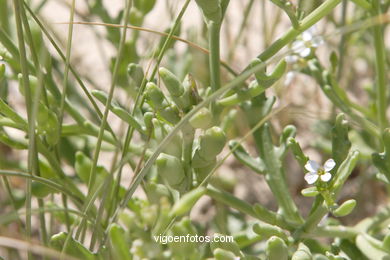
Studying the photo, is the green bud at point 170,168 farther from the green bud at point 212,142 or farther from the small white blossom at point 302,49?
the small white blossom at point 302,49

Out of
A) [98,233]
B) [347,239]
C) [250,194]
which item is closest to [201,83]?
[250,194]

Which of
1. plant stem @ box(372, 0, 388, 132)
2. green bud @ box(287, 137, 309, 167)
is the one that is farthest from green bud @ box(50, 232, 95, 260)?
plant stem @ box(372, 0, 388, 132)

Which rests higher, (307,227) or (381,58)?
(381,58)

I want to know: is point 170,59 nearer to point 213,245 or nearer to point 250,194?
point 250,194

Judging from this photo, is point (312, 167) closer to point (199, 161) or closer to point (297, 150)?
point (297, 150)

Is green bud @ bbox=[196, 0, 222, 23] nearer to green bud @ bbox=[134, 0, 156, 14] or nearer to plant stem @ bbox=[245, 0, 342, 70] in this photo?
plant stem @ bbox=[245, 0, 342, 70]

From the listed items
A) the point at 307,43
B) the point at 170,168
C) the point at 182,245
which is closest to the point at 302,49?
the point at 307,43

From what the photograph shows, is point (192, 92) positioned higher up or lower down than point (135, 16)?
lower down
